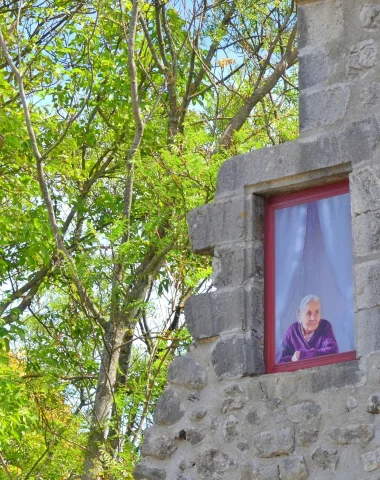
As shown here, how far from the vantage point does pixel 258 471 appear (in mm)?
4637

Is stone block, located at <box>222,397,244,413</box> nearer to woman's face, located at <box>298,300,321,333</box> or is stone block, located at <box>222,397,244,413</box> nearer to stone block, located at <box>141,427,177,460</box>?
stone block, located at <box>141,427,177,460</box>

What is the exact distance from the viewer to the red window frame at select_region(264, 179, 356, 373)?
15.9 ft

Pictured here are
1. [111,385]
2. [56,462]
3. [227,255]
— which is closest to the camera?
[227,255]

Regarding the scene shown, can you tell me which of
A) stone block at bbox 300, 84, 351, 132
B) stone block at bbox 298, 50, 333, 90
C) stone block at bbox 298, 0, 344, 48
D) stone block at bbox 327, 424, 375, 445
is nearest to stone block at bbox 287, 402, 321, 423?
stone block at bbox 327, 424, 375, 445

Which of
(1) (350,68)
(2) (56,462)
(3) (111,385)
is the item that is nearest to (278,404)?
(1) (350,68)

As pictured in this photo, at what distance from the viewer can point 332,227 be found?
16.4 ft

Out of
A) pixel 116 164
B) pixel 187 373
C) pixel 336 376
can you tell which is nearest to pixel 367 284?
pixel 336 376

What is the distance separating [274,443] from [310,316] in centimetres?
66

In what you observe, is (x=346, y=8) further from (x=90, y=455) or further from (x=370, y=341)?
(x=90, y=455)

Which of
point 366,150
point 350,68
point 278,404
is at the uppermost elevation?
point 350,68

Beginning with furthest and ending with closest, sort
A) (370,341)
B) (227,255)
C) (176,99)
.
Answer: (176,99) < (227,255) < (370,341)

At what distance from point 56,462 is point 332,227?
17.0 ft

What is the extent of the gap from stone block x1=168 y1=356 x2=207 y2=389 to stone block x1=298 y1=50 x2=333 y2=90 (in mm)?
1544

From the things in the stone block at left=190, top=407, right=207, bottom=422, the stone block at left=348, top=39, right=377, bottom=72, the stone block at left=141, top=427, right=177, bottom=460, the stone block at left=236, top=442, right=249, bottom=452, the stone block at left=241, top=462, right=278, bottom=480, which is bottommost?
the stone block at left=241, top=462, right=278, bottom=480
